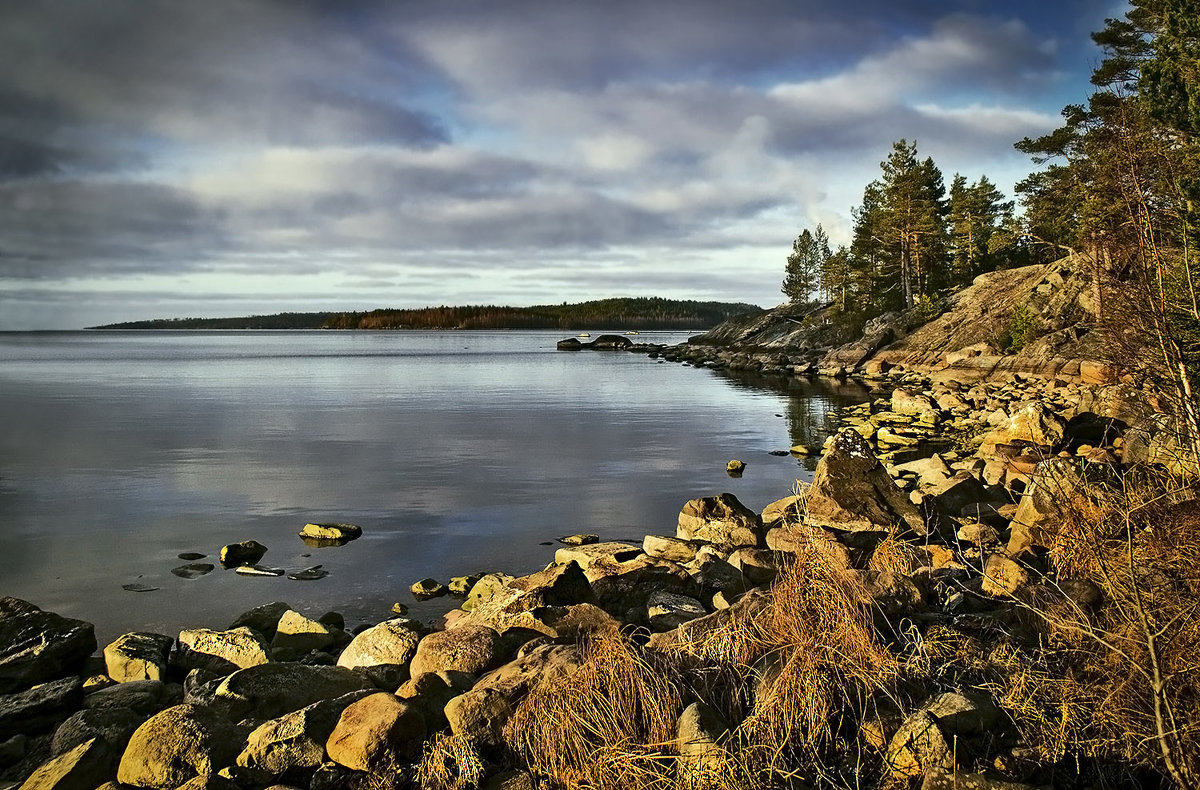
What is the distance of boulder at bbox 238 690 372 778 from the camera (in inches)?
261

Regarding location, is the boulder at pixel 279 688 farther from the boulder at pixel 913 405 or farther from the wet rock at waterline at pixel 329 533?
the boulder at pixel 913 405

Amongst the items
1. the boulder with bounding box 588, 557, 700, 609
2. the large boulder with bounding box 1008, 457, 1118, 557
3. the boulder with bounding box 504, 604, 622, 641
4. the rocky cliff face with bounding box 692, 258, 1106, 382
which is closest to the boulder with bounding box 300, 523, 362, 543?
the boulder with bounding box 588, 557, 700, 609

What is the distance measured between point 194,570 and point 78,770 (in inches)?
354

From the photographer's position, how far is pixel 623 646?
22.9 ft

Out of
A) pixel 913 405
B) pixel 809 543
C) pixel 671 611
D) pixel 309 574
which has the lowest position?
pixel 309 574

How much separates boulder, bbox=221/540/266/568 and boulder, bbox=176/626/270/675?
18.1 feet

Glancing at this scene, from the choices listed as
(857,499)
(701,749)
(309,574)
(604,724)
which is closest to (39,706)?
(309,574)

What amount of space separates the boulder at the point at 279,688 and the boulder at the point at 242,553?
7.67m

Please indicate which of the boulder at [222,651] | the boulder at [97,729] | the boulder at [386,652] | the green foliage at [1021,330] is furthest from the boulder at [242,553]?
the green foliage at [1021,330]

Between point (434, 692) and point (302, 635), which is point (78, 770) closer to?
point (434, 692)

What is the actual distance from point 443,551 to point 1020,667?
11.6 metres

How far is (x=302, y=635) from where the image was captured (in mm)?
11023

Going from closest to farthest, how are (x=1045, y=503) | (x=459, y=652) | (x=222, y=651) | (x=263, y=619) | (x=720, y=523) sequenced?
(x=459, y=652) < (x=222, y=651) < (x=1045, y=503) < (x=263, y=619) < (x=720, y=523)

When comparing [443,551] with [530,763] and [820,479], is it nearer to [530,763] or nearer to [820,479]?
[820,479]
